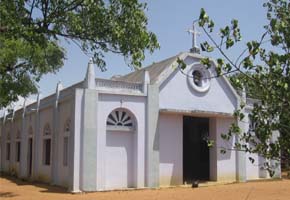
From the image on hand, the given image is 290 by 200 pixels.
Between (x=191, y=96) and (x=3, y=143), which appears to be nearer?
(x=191, y=96)

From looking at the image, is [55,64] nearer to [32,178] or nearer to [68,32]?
[32,178]

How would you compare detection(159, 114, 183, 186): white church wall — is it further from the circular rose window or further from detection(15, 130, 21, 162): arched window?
detection(15, 130, 21, 162): arched window

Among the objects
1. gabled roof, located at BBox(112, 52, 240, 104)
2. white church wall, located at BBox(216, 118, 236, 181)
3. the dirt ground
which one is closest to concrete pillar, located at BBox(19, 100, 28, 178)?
the dirt ground

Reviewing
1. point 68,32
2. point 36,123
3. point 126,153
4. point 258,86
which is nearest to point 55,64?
point 36,123

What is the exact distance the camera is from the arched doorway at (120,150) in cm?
1848

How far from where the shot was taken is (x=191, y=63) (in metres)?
21.4

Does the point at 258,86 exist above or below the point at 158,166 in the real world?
above

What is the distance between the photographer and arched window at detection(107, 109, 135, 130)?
61.3ft

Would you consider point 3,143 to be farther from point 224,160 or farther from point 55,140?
point 224,160

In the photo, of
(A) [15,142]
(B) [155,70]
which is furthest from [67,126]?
(A) [15,142]

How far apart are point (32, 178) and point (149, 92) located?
8463mm

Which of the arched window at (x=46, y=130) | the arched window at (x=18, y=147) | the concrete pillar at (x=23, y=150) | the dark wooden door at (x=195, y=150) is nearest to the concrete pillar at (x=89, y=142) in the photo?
the arched window at (x=46, y=130)

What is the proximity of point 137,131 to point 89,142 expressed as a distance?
2.29 metres

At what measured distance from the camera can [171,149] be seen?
20219 millimetres
